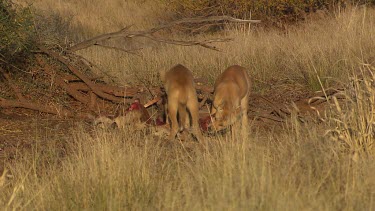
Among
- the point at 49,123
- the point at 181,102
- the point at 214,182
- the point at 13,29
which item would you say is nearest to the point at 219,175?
the point at 214,182

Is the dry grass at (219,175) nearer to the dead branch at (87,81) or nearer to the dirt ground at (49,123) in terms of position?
the dirt ground at (49,123)

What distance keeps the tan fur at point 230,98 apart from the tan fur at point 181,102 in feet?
0.67

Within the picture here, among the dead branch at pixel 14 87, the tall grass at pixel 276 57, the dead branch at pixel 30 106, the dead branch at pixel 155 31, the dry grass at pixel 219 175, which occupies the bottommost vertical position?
the tall grass at pixel 276 57

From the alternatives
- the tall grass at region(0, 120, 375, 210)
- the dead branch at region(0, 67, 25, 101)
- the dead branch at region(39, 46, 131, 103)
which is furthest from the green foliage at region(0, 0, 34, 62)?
the tall grass at region(0, 120, 375, 210)

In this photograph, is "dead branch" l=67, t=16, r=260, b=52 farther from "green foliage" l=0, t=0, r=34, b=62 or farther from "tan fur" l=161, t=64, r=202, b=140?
"tan fur" l=161, t=64, r=202, b=140

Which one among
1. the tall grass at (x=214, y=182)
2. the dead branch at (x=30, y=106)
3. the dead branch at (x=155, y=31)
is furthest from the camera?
the dead branch at (x=155, y=31)

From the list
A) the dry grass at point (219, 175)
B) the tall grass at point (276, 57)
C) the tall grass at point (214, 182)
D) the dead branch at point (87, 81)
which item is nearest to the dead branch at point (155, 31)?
the dead branch at point (87, 81)

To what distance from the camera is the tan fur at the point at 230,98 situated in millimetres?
6887

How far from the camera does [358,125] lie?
574cm

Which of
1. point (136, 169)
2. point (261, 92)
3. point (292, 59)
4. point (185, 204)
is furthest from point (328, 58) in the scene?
point (185, 204)

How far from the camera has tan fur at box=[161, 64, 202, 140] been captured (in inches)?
277

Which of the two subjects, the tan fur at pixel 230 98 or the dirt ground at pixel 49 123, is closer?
the tan fur at pixel 230 98

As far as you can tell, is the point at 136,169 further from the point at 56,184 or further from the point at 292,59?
the point at 292,59

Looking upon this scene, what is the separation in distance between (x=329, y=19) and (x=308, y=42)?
342 cm
